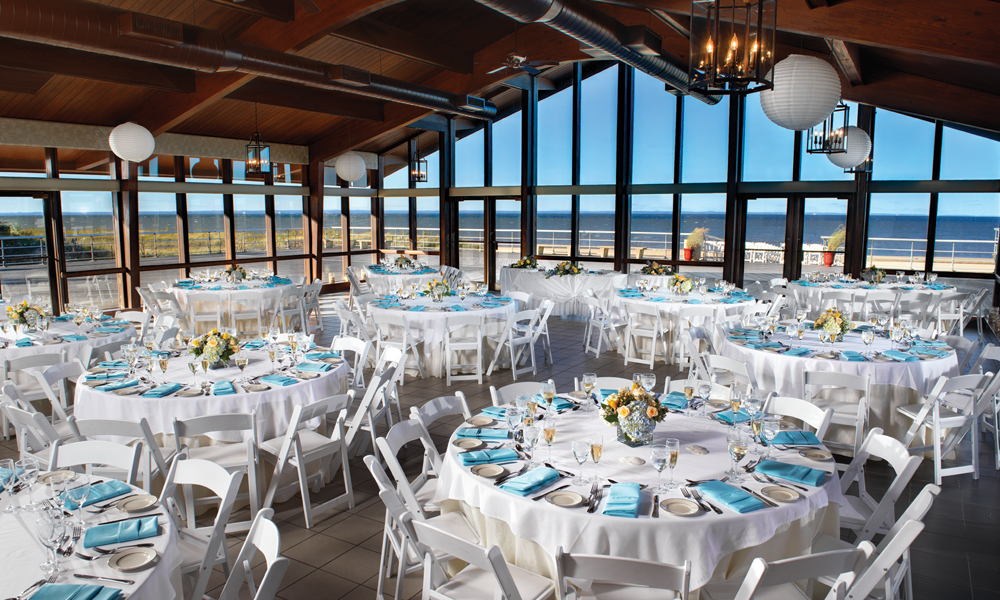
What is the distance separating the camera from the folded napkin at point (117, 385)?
396cm

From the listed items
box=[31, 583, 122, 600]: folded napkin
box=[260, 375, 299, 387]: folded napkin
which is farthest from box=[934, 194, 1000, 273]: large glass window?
box=[31, 583, 122, 600]: folded napkin

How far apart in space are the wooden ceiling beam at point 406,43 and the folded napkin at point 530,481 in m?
6.91

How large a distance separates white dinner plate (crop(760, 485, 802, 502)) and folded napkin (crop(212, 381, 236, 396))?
10.0 feet

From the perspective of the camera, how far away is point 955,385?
4141 mm

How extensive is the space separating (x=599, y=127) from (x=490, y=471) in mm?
11537

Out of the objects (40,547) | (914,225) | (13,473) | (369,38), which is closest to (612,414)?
(40,547)

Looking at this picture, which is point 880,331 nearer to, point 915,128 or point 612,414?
point 612,414

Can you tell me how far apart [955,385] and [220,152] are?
12.2 m

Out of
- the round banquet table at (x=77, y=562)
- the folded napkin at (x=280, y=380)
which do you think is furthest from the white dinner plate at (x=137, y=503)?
the folded napkin at (x=280, y=380)

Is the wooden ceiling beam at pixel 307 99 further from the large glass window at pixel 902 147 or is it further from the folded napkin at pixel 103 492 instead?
the large glass window at pixel 902 147

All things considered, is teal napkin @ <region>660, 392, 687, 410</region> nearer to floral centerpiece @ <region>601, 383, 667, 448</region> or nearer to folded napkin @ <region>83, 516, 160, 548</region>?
floral centerpiece @ <region>601, 383, 667, 448</region>

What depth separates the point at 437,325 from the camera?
23.1 feet

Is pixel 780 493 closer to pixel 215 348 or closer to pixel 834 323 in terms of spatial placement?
pixel 834 323

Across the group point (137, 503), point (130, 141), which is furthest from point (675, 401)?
point (130, 141)
